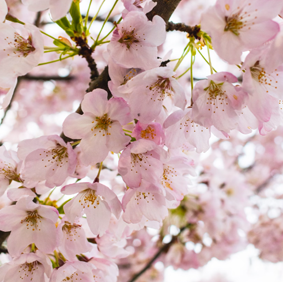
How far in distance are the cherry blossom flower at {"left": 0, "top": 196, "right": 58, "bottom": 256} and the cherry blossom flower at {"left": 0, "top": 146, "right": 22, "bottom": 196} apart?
11 cm

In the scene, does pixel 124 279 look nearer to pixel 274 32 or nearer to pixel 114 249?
pixel 114 249

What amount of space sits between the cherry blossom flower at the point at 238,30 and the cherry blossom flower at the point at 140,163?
0.82ft

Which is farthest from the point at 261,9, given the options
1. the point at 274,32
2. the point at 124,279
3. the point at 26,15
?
the point at 124,279

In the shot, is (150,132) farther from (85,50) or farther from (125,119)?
(85,50)

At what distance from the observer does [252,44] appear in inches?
21.4

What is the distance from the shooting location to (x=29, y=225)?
770 mm

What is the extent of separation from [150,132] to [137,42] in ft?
0.72

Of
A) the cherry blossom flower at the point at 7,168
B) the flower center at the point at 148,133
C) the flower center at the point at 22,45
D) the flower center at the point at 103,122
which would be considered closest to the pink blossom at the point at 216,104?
the flower center at the point at 148,133

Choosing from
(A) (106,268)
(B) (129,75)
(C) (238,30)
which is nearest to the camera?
(C) (238,30)

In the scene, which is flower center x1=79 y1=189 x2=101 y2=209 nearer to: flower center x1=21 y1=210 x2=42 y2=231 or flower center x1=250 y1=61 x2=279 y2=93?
flower center x1=21 y1=210 x2=42 y2=231

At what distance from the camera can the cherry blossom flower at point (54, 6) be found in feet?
1.93

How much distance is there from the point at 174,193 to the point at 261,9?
511 millimetres

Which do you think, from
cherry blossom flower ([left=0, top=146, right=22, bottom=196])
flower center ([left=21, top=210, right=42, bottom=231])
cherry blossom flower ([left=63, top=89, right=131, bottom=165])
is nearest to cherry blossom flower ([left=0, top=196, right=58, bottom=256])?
flower center ([left=21, top=210, right=42, bottom=231])

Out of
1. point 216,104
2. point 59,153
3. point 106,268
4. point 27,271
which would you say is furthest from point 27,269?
point 216,104
